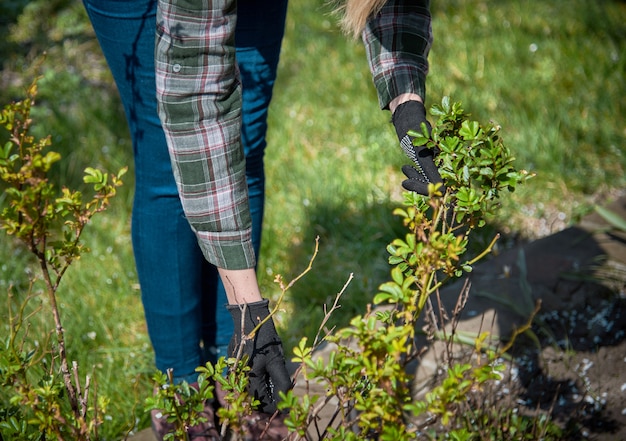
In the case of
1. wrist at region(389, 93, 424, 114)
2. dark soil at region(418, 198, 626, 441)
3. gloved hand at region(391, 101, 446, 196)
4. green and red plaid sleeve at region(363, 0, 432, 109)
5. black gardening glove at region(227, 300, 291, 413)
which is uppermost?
green and red plaid sleeve at region(363, 0, 432, 109)

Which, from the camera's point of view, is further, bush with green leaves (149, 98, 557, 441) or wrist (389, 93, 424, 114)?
wrist (389, 93, 424, 114)

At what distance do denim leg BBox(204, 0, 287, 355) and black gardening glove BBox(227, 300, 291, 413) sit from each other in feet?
1.61

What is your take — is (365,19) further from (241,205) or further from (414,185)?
(241,205)

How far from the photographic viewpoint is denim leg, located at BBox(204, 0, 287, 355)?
1.54 m

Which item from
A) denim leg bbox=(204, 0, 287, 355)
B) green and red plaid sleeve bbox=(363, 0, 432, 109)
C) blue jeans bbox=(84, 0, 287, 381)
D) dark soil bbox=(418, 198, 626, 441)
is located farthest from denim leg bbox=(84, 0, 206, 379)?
dark soil bbox=(418, 198, 626, 441)

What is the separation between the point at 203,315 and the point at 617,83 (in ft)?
8.19

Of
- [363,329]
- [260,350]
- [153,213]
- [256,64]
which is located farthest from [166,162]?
[363,329]

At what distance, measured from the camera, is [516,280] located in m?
2.31

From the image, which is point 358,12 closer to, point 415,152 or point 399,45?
point 399,45

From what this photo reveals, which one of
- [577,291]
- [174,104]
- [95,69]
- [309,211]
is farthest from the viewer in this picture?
[95,69]

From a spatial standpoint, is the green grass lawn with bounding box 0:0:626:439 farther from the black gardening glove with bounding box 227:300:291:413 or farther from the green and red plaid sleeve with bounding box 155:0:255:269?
the green and red plaid sleeve with bounding box 155:0:255:269

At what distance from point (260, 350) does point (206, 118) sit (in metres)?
0.46

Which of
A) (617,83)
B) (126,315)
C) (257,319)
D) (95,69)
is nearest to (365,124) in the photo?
(617,83)

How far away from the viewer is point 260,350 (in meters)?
1.32
